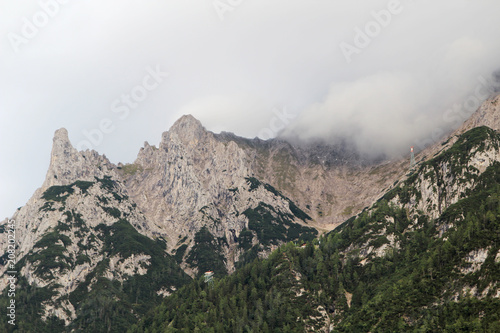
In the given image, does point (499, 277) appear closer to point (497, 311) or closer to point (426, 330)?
point (497, 311)

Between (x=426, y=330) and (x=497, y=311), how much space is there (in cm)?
3264

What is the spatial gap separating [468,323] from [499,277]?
105 feet

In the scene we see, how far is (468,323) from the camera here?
18400cm

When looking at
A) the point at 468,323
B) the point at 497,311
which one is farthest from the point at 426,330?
the point at 497,311

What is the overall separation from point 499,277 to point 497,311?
2090cm

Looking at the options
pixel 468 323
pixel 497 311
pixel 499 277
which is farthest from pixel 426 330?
pixel 499 277

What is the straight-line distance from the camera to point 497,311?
18388cm

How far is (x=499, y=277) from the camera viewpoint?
650 ft

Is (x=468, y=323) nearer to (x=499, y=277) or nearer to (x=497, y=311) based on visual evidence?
(x=497, y=311)

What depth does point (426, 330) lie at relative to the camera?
642 ft

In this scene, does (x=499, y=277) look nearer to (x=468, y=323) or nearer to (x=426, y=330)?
(x=468, y=323)

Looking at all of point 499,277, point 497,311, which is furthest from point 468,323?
point 499,277

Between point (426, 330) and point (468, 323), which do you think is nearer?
point (468, 323)
